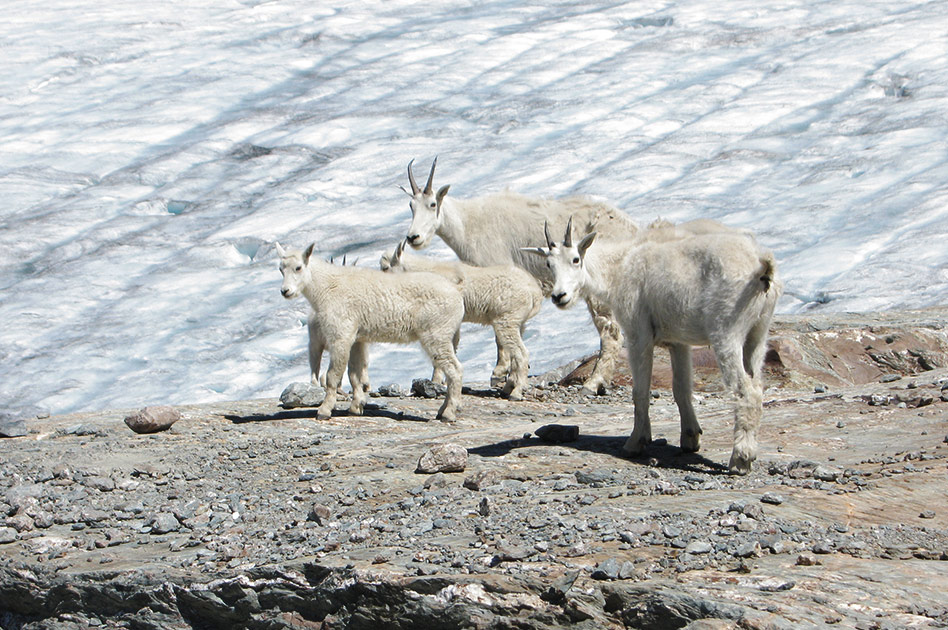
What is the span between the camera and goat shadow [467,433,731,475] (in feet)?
26.1

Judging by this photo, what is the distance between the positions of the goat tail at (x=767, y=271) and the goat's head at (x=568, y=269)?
4.92 feet

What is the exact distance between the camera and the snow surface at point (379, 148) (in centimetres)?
1925

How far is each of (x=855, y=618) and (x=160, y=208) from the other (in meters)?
22.2

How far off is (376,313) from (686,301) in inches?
154

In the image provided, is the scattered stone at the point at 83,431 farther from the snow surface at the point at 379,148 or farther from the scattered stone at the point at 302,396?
the snow surface at the point at 379,148

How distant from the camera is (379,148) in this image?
27.4 meters

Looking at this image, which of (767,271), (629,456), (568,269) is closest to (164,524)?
(629,456)

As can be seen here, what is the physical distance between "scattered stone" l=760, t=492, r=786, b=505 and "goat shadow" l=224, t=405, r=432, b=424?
5.00 metres

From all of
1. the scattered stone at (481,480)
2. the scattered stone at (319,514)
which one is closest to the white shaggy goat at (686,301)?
the scattered stone at (481,480)

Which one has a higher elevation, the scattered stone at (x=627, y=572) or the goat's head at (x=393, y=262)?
the scattered stone at (x=627, y=572)

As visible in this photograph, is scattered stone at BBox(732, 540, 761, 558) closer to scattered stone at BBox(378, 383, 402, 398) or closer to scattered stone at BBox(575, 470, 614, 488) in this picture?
scattered stone at BBox(575, 470, 614, 488)

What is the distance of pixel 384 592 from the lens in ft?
17.9

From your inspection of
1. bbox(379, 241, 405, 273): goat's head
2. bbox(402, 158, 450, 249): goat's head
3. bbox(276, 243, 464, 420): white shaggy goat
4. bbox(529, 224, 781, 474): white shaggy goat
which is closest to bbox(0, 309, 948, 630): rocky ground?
bbox(529, 224, 781, 474): white shaggy goat

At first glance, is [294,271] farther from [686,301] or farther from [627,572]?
[627,572]
